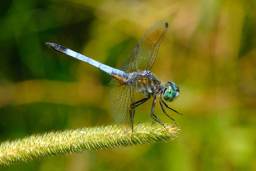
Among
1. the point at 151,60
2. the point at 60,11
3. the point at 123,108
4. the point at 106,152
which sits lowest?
the point at 106,152

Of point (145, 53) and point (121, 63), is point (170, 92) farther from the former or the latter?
point (121, 63)

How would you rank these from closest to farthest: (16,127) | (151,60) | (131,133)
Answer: (131,133), (151,60), (16,127)

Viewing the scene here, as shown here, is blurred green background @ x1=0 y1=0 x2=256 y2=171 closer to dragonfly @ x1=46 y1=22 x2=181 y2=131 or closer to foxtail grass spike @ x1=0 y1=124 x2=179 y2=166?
dragonfly @ x1=46 y1=22 x2=181 y2=131

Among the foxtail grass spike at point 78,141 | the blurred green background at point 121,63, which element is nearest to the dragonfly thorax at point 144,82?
the foxtail grass spike at point 78,141

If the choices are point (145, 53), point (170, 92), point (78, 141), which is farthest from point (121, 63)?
point (78, 141)

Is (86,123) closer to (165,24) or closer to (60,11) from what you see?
(60,11)

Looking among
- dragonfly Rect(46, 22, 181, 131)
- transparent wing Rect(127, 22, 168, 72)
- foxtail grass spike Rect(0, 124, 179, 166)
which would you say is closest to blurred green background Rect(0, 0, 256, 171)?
transparent wing Rect(127, 22, 168, 72)

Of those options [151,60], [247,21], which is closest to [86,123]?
[247,21]

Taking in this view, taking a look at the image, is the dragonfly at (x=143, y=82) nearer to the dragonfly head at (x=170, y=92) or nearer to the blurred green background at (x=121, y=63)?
the dragonfly head at (x=170, y=92)
